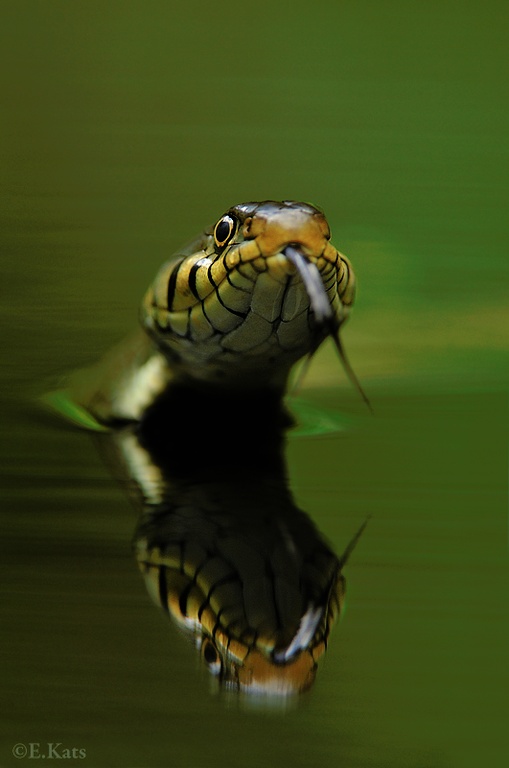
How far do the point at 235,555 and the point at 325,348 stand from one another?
1325 millimetres

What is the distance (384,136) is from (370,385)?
186 centimetres

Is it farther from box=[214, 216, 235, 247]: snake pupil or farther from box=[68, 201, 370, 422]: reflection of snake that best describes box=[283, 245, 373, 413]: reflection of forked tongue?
box=[214, 216, 235, 247]: snake pupil

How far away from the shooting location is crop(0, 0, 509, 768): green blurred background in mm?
617

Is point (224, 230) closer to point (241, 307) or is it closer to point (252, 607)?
point (241, 307)

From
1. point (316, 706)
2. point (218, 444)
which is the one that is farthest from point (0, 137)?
point (316, 706)

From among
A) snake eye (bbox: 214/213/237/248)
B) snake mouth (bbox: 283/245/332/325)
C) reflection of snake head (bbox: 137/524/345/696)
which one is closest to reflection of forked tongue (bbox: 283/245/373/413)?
snake mouth (bbox: 283/245/332/325)

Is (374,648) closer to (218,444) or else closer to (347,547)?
(347,547)

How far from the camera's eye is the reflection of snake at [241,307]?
1.23 m

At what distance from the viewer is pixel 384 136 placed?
357cm

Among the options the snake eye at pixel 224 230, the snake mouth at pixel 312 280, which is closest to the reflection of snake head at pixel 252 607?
the snake mouth at pixel 312 280

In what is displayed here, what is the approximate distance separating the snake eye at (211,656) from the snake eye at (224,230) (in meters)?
0.73

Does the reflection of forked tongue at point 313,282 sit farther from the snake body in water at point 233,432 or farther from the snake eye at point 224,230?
the snake eye at point 224,230

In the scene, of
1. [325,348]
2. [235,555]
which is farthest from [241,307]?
[325,348]

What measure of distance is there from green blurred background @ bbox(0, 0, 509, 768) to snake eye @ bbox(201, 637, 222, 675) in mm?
23
